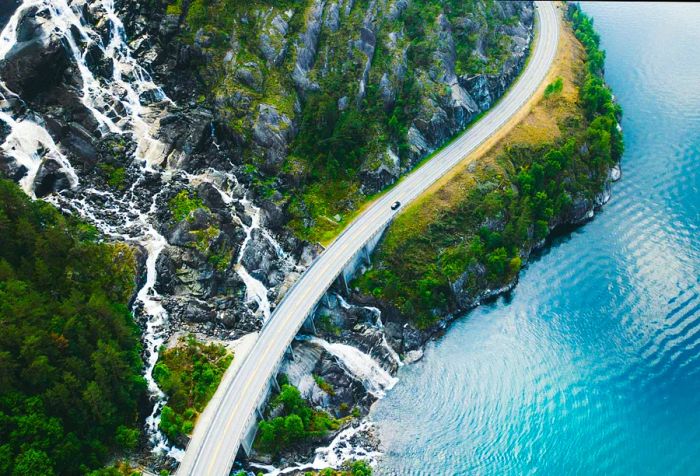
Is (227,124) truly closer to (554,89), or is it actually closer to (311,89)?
(311,89)

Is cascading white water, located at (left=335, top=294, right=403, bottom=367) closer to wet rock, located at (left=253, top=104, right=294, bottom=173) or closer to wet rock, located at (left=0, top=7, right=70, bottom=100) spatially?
wet rock, located at (left=253, top=104, right=294, bottom=173)

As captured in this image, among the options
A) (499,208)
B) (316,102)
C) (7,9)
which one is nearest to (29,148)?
(7,9)

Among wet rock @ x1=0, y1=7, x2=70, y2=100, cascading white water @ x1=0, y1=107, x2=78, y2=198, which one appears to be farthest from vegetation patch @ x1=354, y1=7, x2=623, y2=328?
wet rock @ x1=0, y1=7, x2=70, y2=100

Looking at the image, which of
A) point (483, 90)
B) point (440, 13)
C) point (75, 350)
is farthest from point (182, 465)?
point (440, 13)

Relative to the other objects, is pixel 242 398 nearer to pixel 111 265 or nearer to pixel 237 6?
pixel 111 265

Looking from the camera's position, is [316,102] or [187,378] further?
[316,102]

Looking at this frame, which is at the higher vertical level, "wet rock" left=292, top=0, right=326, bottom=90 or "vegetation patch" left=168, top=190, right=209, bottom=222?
"wet rock" left=292, top=0, right=326, bottom=90

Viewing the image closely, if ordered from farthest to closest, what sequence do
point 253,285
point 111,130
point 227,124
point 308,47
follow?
point 308,47
point 227,124
point 111,130
point 253,285
